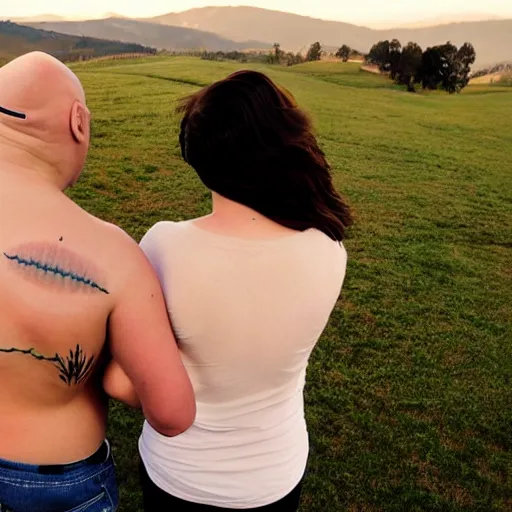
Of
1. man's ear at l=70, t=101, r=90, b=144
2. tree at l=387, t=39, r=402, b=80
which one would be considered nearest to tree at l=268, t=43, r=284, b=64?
tree at l=387, t=39, r=402, b=80

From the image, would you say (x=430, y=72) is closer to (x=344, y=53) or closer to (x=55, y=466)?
(x=344, y=53)

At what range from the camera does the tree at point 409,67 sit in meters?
26.2

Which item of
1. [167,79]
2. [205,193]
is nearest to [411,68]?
[167,79]

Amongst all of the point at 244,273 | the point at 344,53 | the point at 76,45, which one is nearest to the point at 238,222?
the point at 244,273

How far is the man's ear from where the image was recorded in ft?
3.64

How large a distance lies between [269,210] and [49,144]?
44 cm

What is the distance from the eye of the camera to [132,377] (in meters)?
1.15

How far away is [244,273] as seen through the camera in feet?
4.05

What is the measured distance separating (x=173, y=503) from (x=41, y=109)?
994 millimetres

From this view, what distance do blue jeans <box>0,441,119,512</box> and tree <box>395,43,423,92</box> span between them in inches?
1027

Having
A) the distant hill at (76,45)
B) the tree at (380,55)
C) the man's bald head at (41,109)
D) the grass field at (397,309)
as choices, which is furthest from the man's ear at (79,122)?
the tree at (380,55)

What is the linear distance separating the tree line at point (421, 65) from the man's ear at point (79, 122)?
85.2 feet

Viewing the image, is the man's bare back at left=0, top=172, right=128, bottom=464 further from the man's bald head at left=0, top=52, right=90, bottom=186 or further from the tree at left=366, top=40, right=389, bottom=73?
the tree at left=366, top=40, right=389, bottom=73

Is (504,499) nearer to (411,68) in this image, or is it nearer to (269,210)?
(269,210)
